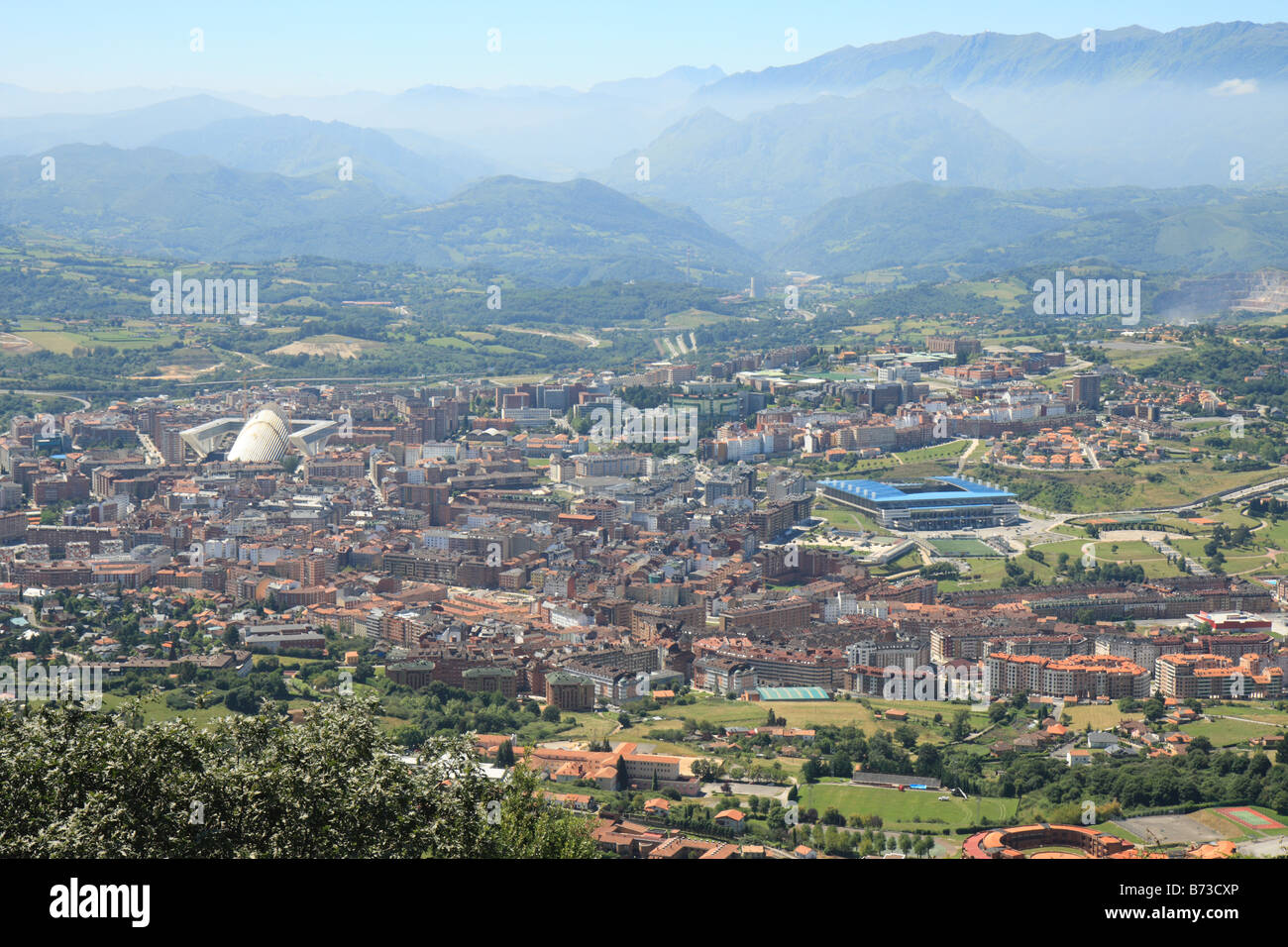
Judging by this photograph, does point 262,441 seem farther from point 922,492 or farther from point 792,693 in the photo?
point 792,693

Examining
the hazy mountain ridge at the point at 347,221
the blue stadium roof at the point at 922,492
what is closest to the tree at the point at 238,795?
the blue stadium roof at the point at 922,492

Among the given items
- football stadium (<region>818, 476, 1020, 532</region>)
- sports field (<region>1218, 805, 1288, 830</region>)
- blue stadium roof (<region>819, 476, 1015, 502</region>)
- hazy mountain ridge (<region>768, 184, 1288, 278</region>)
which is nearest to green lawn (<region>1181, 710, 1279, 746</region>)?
sports field (<region>1218, 805, 1288, 830</region>)

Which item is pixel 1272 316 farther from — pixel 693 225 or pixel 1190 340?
pixel 693 225

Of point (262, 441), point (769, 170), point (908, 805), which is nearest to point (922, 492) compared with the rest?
point (262, 441)

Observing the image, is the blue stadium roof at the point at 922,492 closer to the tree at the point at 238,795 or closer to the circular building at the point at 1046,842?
the circular building at the point at 1046,842

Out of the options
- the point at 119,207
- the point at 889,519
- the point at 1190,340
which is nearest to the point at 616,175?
the point at 119,207

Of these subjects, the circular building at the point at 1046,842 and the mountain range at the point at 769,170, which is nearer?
the circular building at the point at 1046,842
